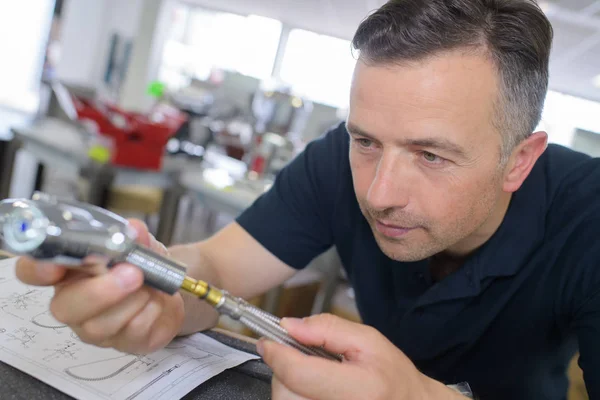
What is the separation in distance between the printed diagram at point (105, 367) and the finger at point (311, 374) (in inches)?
8.6

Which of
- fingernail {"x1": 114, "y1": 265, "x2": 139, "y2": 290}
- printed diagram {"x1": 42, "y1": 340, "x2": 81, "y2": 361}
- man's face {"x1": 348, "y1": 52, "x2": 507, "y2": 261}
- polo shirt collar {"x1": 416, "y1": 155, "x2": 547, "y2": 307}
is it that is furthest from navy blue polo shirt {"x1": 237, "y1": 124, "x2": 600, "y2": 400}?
fingernail {"x1": 114, "y1": 265, "x2": 139, "y2": 290}

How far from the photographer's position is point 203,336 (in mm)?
772

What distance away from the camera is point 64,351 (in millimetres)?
635

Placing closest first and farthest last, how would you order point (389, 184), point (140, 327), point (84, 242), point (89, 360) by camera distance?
point (84, 242)
point (140, 327)
point (89, 360)
point (389, 184)

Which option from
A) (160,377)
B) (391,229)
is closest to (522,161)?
(391,229)

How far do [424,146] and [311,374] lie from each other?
37cm

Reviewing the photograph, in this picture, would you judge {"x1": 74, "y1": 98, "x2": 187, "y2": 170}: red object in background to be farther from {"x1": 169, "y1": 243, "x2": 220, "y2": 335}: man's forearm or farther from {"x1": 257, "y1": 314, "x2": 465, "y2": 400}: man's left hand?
{"x1": 257, "y1": 314, "x2": 465, "y2": 400}: man's left hand

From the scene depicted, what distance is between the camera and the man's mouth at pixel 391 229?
2.56ft

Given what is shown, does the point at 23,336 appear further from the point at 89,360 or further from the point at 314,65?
the point at 314,65

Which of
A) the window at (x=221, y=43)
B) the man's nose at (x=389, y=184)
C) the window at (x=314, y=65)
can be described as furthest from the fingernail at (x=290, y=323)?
the window at (x=221, y=43)

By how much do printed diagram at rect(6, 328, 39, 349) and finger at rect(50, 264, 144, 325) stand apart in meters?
0.19

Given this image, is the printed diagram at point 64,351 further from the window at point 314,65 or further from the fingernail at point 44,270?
the window at point 314,65

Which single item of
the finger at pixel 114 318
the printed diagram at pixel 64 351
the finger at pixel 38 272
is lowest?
the printed diagram at pixel 64 351

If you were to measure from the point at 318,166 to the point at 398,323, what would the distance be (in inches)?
13.4
